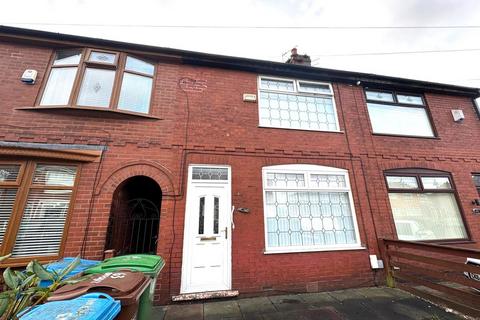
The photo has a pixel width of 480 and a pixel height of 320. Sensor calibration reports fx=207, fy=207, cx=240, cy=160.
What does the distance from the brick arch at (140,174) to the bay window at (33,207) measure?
68 centimetres

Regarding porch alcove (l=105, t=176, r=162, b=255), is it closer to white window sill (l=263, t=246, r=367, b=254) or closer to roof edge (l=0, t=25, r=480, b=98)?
white window sill (l=263, t=246, r=367, b=254)

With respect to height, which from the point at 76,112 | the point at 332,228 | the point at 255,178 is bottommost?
the point at 332,228

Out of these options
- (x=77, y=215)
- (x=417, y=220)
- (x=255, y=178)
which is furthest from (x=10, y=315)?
(x=417, y=220)

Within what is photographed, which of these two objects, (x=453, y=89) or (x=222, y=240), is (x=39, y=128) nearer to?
(x=222, y=240)

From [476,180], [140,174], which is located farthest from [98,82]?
[476,180]

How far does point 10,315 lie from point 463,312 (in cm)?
605

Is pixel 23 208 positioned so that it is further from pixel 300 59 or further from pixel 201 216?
pixel 300 59

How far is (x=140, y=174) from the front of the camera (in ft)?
15.3

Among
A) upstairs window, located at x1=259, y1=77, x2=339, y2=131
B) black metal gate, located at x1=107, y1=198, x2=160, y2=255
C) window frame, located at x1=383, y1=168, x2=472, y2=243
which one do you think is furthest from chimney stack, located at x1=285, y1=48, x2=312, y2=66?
black metal gate, located at x1=107, y1=198, x2=160, y2=255

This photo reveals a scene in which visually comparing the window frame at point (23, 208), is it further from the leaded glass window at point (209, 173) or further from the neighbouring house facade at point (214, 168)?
the leaded glass window at point (209, 173)

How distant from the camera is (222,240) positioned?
15.2 feet

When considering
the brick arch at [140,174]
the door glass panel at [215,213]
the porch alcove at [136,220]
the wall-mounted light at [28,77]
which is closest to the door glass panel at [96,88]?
the wall-mounted light at [28,77]

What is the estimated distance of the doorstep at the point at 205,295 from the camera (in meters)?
4.05

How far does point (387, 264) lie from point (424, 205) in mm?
2319
